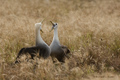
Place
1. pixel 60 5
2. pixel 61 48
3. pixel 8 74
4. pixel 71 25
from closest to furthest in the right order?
1. pixel 8 74
2. pixel 61 48
3. pixel 71 25
4. pixel 60 5

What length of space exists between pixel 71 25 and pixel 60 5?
18.8ft

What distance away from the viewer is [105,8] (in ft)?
38.9

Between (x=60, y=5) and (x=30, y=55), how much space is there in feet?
29.2

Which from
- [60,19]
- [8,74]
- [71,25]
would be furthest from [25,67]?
[60,19]

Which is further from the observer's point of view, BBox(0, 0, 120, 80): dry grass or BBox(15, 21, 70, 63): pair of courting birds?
BBox(15, 21, 70, 63): pair of courting birds

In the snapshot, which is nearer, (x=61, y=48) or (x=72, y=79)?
(x=72, y=79)

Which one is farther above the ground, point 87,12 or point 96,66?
point 87,12

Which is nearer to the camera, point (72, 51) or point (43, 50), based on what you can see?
point (43, 50)

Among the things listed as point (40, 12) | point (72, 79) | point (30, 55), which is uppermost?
point (40, 12)

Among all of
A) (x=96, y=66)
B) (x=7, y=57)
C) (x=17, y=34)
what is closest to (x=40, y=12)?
(x=17, y=34)

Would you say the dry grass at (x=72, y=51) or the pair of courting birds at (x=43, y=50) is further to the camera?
the pair of courting birds at (x=43, y=50)

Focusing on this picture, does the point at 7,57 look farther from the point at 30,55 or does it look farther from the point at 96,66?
the point at 96,66

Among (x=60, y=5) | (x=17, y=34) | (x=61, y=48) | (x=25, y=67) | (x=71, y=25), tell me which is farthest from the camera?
(x=60, y=5)

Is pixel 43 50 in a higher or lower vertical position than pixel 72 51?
higher
